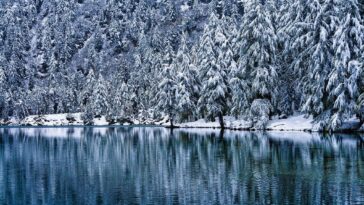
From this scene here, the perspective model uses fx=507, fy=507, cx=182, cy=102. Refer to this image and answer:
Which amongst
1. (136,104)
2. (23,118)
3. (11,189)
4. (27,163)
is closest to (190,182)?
(11,189)

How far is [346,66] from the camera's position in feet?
177

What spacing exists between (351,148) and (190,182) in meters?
19.0

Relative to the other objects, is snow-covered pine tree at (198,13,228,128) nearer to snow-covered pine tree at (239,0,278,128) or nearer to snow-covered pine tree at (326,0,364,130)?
snow-covered pine tree at (239,0,278,128)

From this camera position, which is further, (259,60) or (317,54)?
(259,60)

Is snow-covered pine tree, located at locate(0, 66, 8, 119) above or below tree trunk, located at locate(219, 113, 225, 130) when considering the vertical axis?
above

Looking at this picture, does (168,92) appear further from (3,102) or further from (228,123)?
(3,102)

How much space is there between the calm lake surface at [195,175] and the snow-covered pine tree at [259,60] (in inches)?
829

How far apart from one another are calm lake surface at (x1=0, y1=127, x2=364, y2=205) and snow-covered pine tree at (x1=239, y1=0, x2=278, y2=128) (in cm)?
2105

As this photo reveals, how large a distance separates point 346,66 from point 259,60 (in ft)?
54.8

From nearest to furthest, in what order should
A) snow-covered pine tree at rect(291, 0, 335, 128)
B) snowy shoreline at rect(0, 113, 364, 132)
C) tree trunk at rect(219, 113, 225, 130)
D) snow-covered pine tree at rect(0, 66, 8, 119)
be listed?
snow-covered pine tree at rect(291, 0, 335, 128) → snowy shoreline at rect(0, 113, 364, 132) → tree trunk at rect(219, 113, 225, 130) → snow-covered pine tree at rect(0, 66, 8, 119)

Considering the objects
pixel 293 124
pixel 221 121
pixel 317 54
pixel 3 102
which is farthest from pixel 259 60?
pixel 3 102

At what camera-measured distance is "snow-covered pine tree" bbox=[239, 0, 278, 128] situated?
67812 millimetres

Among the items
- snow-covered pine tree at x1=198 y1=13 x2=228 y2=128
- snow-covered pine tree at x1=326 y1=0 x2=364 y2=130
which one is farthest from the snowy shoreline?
snow-covered pine tree at x1=326 y1=0 x2=364 y2=130

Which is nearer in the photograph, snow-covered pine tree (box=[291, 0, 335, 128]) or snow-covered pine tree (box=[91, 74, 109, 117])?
snow-covered pine tree (box=[291, 0, 335, 128])
